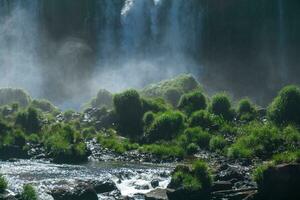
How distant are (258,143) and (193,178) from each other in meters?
13.5

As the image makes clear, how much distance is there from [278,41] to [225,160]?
1741 inches

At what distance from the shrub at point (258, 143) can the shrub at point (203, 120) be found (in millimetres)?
4892

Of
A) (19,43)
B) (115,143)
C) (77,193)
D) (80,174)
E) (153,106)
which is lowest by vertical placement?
(77,193)

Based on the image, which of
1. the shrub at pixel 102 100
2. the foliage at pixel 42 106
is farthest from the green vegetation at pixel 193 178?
the foliage at pixel 42 106

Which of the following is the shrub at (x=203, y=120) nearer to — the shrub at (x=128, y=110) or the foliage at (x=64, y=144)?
the shrub at (x=128, y=110)

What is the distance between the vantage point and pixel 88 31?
294 feet

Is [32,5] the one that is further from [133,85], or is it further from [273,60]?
[273,60]

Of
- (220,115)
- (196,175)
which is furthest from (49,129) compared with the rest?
(196,175)

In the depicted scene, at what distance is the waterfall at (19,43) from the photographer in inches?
3482

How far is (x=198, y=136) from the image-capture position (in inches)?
2024

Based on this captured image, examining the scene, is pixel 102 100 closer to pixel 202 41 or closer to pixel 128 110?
pixel 128 110

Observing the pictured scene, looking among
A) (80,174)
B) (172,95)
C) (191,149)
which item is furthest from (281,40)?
(80,174)

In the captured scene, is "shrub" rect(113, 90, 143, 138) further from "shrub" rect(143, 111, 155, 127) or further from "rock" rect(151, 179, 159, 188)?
"rock" rect(151, 179, 159, 188)

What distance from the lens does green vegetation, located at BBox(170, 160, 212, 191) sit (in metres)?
34.2
